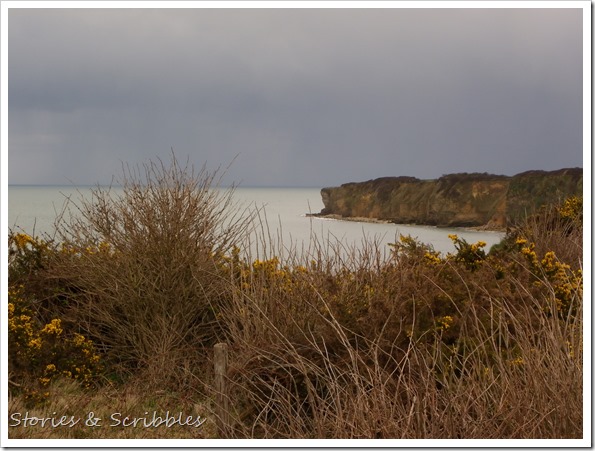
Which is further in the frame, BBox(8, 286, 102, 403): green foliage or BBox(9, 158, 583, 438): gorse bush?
BBox(8, 286, 102, 403): green foliage

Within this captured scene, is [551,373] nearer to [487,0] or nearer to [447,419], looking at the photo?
[447,419]

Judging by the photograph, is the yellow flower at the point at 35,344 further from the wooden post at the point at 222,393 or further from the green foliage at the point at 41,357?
the wooden post at the point at 222,393

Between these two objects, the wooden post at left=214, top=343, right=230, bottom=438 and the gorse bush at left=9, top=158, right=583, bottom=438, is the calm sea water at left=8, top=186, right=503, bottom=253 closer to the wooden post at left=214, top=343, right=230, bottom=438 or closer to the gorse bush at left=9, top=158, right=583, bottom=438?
the gorse bush at left=9, top=158, right=583, bottom=438

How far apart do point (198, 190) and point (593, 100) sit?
13.9ft

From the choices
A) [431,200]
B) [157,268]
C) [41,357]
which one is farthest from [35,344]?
[431,200]

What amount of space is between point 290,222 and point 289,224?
0.19 ft

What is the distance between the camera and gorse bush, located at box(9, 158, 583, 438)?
19.2 ft

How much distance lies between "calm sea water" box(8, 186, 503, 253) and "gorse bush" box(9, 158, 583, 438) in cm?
12

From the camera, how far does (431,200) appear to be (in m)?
8.80

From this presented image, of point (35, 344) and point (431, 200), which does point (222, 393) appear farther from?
point (431, 200)

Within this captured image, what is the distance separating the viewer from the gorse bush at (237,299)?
19.2ft

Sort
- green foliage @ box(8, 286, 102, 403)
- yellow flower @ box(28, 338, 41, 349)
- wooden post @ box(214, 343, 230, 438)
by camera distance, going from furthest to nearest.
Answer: yellow flower @ box(28, 338, 41, 349)
green foliage @ box(8, 286, 102, 403)
wooden post @ box(214, 343, 230, 438)

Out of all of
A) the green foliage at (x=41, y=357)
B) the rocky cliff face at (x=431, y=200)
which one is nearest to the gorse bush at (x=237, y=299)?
the green foliage at (x=41, y=357)

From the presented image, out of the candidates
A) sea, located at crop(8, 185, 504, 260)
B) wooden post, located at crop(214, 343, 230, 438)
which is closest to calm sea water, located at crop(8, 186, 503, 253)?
sea, located at crop(8, 185, 504, 260)
